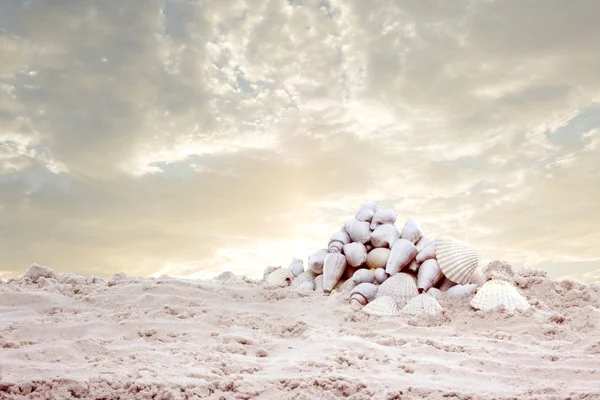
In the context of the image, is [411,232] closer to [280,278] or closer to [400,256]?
[400,256]

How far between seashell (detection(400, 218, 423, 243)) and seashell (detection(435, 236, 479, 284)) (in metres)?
0.54

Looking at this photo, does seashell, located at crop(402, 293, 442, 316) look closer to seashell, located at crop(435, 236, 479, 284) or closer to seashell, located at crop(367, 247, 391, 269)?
seashell, located at crop(435, 236, 479, 284)

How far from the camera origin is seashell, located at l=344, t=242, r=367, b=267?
23.3ft

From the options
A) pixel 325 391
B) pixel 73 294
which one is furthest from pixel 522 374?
pixel 73 294

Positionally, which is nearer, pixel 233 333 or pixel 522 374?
pixel 522 374

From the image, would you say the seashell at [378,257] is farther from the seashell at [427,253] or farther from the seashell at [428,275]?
the seashell at [428,275]

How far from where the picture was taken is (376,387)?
3.37 m

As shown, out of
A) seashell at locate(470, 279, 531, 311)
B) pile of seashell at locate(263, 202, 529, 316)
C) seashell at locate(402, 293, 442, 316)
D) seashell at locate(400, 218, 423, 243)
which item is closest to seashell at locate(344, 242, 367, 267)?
pile of seashell at locate(263, 202, 529, 316)

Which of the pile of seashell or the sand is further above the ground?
the pile of seashell

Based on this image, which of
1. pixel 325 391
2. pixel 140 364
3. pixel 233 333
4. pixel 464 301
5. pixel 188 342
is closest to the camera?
pixel 325 391

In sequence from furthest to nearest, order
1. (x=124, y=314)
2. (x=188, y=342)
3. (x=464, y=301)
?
(x=464, y=301), (x=124, y=314), (x=188, y=342)

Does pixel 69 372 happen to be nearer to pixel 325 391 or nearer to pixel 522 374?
pixel 325 391

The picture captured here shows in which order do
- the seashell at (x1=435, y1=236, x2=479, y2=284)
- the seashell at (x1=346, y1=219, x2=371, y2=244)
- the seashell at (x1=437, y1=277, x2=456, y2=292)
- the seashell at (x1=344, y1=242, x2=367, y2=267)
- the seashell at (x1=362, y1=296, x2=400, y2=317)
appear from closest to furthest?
the seashell at (x1=362, y1=296, x2=400, y2=317) → the seashell at (x1=435, y1=236, x2=479, y2=284) → the seashell at (x1=437, y1=277, x2=456, y2=292) → the seashell at (x1=344, y1=242, x2=367, y2=267) → the seashell at (x1=346, y1=219, x2=371, y2=244)

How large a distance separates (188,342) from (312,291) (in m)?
2.79
